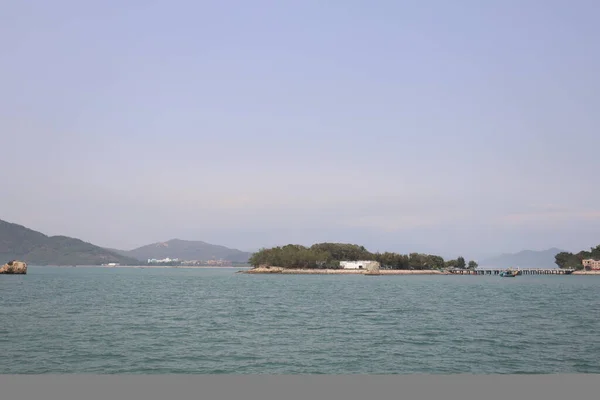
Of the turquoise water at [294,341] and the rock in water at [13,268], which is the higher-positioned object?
the rock in water at [13,268]

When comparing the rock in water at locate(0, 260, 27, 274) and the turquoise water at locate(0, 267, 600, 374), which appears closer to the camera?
the turquoise water at locate(0, 267, 600, 374)

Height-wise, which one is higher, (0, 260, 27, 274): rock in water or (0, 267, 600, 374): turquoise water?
(0, 260, 27, 274): rock in water

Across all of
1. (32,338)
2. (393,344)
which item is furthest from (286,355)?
(32,338)

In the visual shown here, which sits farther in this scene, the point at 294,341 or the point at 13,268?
the point at 13,268

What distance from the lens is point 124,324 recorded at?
38.8m

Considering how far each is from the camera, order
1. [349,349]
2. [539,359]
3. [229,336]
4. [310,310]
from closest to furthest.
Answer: [539,359] < [349,349] < [229,336] < [310,310]

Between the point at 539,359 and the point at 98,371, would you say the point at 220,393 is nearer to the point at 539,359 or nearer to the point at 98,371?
the point at 98,371

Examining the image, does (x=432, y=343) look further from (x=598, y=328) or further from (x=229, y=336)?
(x=598, y=328)

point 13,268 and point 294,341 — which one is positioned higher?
point 13,268

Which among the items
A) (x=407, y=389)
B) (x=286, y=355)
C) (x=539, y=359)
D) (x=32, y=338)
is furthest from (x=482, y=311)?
(x=407, y=389)

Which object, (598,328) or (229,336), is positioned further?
(598,328)

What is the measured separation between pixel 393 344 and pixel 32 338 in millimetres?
19975

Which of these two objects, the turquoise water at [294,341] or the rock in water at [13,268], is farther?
the rock in water at [13,268]

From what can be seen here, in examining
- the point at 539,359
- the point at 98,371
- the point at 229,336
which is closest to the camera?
the point at 98,371
